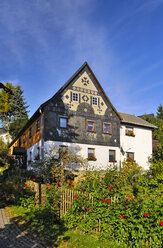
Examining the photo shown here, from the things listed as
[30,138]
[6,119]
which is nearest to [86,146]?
[30,138]

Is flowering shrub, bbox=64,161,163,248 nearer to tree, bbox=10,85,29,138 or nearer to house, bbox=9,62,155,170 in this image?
house, bbox=9,62,155,170

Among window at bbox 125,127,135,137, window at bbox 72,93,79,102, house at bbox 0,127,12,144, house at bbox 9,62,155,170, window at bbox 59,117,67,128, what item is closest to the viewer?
house at bbox 9,62,155,170

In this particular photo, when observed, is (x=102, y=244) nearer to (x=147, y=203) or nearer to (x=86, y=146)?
(x=147, y=203)

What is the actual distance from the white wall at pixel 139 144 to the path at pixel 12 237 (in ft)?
60.0

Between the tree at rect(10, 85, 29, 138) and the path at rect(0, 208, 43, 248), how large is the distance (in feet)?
148

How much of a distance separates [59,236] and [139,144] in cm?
2131

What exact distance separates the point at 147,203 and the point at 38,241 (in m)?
3.68

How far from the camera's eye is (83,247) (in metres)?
6.88

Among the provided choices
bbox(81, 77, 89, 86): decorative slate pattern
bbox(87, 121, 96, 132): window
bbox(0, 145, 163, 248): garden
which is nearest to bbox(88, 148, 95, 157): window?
bbox(87, 121, 96, 132): window

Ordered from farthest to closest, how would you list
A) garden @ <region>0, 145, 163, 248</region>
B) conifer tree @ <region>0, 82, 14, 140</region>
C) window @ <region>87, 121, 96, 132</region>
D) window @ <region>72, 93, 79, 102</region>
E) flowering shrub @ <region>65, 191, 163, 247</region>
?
conifer tree @ <region>0, 82, 14, 140</region>, window @ <region>87, 121, 96, 132</region>, window @ <region>72, 93, 79, 102</region>, garden @ <region>0, 145, 163, 248</region>, flowering shrub @ <region>65, 191, 163, 247</region>

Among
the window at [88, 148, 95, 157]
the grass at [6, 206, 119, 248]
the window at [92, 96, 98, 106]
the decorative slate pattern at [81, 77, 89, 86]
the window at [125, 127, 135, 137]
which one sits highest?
the decorative slate pattern at [81, 77, 89, 86]

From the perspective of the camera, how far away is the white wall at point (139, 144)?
85.9 ft

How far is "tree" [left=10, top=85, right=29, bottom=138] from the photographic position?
53066 mm

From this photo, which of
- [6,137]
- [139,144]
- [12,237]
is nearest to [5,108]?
[6,137]
